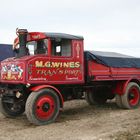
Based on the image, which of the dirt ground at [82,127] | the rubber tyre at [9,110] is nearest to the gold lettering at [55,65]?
the dirt ground at [82,127]

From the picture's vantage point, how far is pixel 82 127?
10000mm

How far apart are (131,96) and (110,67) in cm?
144

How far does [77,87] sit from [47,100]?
6.13ft

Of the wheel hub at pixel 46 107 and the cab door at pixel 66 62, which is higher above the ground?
the cab door at pixel 66 62

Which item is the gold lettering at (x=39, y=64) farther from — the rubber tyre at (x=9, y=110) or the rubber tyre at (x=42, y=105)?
the rubber tyre at (x=9, y=110)

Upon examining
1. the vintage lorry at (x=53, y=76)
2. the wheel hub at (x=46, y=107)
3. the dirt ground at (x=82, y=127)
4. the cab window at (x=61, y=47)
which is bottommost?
the dirt ground at (x=82, y=127)

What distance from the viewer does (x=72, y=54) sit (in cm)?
1182

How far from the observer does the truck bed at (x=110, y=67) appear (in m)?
12.6

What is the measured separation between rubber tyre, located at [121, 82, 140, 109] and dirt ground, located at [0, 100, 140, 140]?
0.37m

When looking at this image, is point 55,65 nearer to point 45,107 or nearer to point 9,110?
point 45,107

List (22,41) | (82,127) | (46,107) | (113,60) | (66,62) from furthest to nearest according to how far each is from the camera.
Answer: (113,60) < (22,41) < (66,62) < (46,107) < (82,127)

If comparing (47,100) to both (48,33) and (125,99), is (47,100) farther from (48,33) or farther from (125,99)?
(125,99)

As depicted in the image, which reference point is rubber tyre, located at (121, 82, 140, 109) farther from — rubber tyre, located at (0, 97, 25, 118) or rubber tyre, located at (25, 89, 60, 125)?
rubber tyre, located at (0, 97, 25, 118)

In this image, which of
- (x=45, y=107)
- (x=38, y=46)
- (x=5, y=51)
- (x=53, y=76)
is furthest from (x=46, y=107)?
(x=5, y=51)
